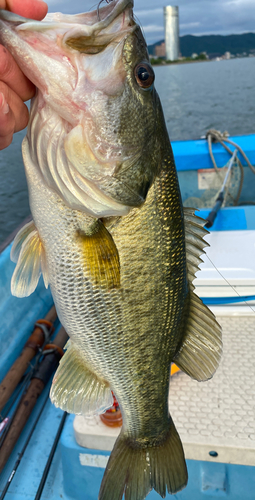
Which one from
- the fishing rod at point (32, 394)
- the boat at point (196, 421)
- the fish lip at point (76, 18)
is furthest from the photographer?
the fishing rod at point (32, 394)

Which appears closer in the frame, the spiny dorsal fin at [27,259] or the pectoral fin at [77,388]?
the spiny dorsal fin at [27,259]

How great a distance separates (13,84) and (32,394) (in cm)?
237

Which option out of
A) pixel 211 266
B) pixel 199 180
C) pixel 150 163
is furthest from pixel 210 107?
pixel 150 163

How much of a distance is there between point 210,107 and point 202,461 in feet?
64.6

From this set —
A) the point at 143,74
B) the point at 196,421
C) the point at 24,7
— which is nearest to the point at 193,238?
the point at 143,74

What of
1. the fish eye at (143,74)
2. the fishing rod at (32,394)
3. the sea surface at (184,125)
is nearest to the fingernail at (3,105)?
the fish eye at (143,74)

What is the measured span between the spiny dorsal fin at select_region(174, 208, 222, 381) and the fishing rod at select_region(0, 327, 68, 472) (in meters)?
1.64

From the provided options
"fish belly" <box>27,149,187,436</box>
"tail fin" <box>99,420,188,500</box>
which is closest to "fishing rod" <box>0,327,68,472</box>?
"tail fin" <box>99,420,188,500</box>

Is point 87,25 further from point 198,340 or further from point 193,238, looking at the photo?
point 198,340

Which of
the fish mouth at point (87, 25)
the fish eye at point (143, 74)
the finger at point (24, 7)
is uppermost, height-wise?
the finger at point (24, 7)

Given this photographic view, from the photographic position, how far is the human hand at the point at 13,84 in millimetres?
963

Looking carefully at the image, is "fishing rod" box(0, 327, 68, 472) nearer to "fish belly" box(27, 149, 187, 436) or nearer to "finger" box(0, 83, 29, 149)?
"fish belly" box(27, 149, 187, 436)

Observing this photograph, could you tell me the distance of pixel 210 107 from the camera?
62.4 ft

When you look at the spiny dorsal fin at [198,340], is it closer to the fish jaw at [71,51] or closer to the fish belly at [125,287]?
the fish belly at [125,287]
